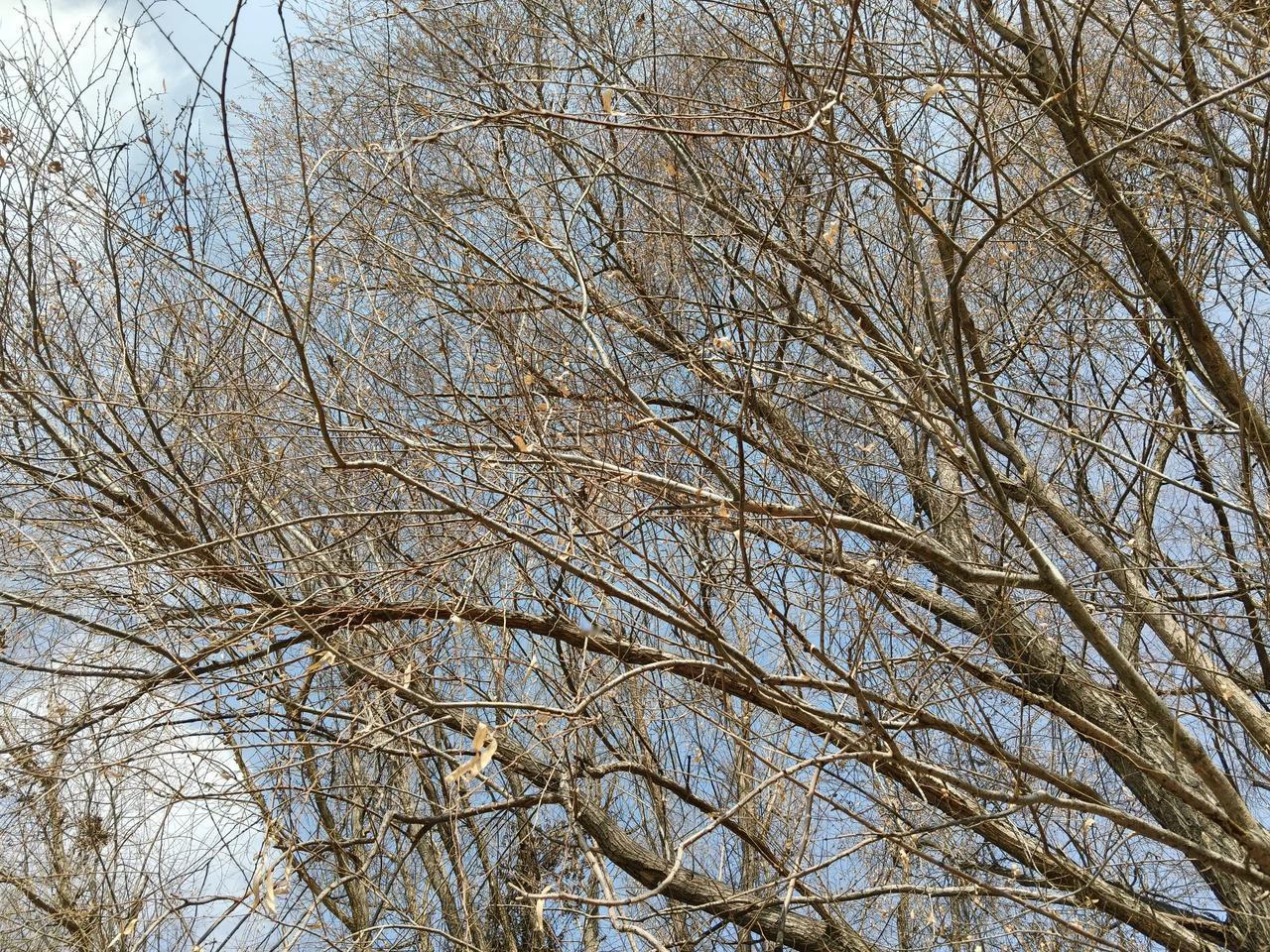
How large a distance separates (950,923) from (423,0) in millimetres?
5817

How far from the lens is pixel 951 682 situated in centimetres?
452

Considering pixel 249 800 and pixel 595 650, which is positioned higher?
pixel 595 650

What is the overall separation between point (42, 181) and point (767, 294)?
3.90m

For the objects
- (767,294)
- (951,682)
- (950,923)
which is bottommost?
(950,923)

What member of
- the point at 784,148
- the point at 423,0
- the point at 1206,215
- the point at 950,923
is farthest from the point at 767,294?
the point at 950,923

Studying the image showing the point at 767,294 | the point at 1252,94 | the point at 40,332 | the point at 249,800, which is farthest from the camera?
the point at 767,294

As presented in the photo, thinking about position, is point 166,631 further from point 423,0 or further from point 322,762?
point 423,0

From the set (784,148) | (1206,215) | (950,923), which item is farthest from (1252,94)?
(950,923)

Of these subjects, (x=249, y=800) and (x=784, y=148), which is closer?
(x=249, y=800)

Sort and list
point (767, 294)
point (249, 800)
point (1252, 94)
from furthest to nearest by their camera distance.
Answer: point (767, 294)
point (1252, 94)
point (249, 800)

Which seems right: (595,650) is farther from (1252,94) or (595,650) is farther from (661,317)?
(1252,94)

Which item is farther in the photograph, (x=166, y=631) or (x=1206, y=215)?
(x=1206, y=215)

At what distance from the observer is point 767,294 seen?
607cm

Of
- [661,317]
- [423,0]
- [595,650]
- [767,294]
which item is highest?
[423,0]
